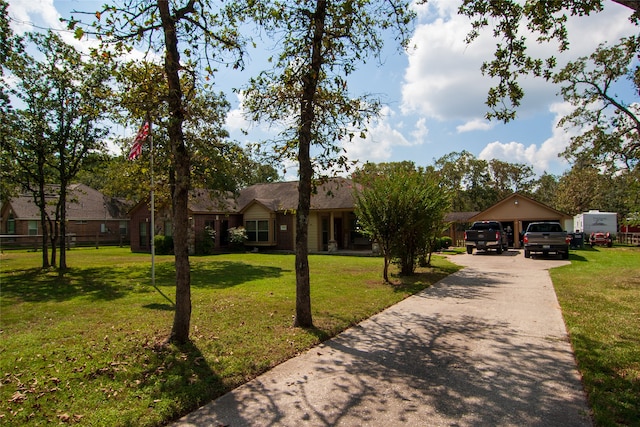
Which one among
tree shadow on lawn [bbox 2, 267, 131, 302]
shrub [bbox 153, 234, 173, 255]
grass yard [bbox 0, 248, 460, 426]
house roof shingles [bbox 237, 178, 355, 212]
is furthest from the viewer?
house roof shingles [bbox 237, 178, 355, 212]

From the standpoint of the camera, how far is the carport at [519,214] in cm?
2894

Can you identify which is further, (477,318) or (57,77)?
(57,77)

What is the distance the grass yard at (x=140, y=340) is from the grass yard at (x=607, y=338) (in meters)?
3.56

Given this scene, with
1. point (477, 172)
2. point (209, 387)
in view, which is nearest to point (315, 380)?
point (209, 387)

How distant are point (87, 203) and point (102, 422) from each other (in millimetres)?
39074

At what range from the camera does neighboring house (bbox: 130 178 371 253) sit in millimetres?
24375

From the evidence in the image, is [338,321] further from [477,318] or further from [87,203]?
[87,203]

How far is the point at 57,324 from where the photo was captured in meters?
7.04

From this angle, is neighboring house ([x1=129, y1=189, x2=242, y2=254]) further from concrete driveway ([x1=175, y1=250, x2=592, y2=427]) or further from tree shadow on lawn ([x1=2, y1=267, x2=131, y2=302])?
concrete driveway ([x1=175, y1=250, x2=592, y2=427])

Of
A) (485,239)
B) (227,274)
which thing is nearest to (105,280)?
(227,274)

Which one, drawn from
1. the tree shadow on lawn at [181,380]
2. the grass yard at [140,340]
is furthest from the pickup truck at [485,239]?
the tree shadow on lawn at [181,380]

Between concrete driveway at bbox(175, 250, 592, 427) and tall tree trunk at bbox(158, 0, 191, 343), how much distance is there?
1.85m

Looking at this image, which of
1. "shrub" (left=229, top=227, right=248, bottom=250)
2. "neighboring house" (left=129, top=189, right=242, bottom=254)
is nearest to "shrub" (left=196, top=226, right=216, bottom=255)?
"neighboring house" (left=129, top=189, right=242, bottom=254)

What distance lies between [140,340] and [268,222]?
66.4ft
